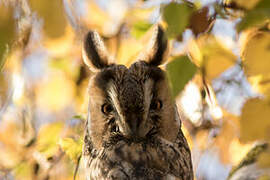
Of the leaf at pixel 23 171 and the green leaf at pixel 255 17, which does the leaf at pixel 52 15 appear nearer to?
the green leaf at pixel 255 17

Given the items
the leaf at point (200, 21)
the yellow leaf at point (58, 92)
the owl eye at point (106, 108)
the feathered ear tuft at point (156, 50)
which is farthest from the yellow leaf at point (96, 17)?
the leaf at point (200, 21)

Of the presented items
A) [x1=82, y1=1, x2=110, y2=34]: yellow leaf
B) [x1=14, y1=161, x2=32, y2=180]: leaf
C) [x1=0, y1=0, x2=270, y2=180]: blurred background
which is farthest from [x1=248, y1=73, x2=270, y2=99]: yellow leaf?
[x1=82, y1=1, x2=110, y2=34]: yellow leaf

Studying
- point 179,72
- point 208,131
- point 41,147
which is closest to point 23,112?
point 41,147

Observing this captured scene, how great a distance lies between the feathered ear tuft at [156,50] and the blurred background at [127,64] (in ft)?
0.14

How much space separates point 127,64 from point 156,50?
433 mm

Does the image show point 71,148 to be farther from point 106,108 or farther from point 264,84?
point 264,84

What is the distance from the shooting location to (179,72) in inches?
33.1

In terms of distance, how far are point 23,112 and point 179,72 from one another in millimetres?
2235

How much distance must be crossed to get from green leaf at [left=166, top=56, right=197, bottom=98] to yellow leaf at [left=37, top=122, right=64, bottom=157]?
1332 mm

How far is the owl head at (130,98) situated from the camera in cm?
162

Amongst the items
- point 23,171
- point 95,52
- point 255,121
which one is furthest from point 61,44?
point 255,121

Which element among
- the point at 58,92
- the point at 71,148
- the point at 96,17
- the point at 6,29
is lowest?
the point at 71,148

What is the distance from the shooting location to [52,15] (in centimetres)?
89

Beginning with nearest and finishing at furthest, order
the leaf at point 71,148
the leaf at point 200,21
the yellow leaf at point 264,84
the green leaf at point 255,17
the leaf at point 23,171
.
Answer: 1. the green leaf at point 255,17
2. the yellow leaf at point 264,84
3. the leaf at point 200,21
4. the leaf at point 71,148
5. the leaf at point 23,171
